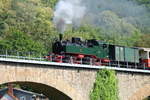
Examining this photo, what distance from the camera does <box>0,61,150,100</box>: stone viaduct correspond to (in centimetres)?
3606

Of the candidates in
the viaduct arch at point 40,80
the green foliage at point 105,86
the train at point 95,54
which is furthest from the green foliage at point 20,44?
the viaduct arch at point 40,80

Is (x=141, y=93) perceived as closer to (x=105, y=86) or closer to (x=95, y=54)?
(x=105, y=86)

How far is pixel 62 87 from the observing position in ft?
128

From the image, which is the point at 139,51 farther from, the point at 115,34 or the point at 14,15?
the point at 14,15

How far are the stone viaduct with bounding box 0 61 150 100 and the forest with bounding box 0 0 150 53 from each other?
41.2 m

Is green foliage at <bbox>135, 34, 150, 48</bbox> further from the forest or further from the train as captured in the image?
the train

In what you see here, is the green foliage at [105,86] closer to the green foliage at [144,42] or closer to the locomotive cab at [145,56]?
the locomotive cab at [145,56]

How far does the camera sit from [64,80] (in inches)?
1543

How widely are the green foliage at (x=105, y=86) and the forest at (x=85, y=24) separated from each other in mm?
42728

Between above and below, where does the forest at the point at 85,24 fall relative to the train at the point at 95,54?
above

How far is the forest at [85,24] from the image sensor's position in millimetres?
91812

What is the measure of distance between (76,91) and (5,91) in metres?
23.8

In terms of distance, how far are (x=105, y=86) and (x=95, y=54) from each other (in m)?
4.67

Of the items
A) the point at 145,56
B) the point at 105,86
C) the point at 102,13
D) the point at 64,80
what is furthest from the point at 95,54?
the point at 102,13
